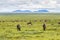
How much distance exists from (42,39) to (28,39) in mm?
1760

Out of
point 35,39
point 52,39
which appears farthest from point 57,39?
point 35,39

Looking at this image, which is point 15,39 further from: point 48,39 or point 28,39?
point 48,39

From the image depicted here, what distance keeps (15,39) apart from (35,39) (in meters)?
2.49

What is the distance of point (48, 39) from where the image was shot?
26.1m

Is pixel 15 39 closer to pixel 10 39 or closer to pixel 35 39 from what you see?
pixel 10 39

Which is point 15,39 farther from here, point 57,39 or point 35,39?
point 57,39

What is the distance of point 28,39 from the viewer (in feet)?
86.5

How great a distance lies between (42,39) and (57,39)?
1860 millimetres

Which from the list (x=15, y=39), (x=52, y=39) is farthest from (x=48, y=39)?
(x=15, y=39)

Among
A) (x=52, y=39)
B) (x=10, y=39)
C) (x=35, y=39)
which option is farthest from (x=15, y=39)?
(x=52, y=39)

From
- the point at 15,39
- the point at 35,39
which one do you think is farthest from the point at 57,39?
the point at 15,39

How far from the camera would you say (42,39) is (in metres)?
26.6

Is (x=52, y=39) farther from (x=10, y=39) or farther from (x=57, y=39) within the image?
(x=10, y=39)

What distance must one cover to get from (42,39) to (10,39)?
4014mm
